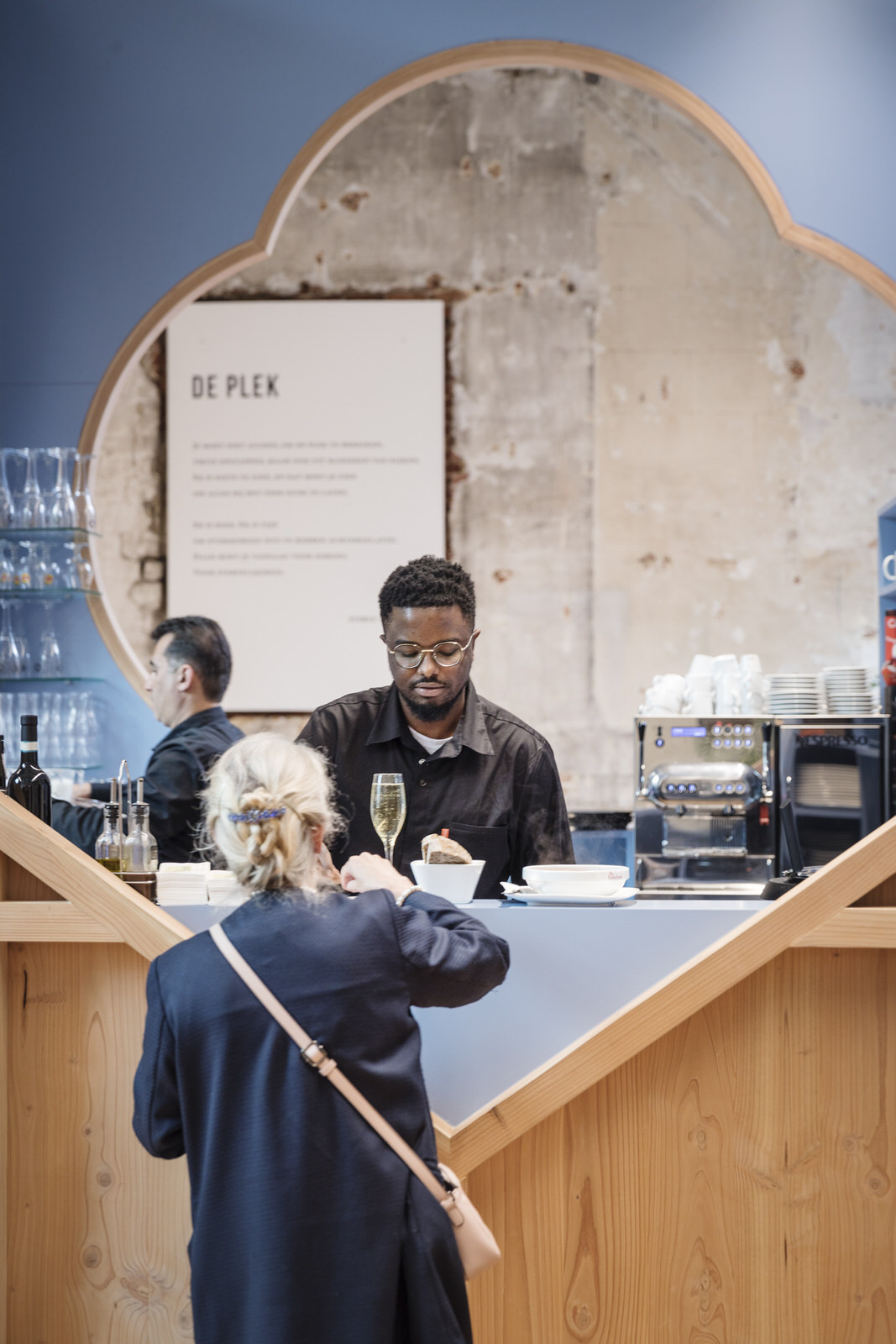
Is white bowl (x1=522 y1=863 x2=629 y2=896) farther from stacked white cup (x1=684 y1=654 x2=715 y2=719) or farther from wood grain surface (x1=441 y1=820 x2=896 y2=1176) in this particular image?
stacked white cup (x1=684 y1=654 x2=715 y2=719)

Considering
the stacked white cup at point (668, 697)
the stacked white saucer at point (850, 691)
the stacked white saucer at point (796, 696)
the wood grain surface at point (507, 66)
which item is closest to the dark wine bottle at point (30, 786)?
the wood grain surface at point (507, 66)

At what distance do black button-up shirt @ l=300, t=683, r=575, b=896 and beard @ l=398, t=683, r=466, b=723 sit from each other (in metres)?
0.04

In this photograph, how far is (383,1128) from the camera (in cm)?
148

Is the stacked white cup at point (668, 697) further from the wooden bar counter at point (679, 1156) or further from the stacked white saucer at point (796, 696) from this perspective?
the wooden bar counter at point (679, 1156)

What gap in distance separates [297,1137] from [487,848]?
3.73 ft

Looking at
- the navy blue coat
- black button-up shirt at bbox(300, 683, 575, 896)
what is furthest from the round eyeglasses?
the navy blue coat

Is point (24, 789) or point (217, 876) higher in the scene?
point (24, 789)

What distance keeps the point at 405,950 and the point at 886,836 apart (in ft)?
2.75

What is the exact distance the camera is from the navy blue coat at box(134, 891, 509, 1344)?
1.45 meters

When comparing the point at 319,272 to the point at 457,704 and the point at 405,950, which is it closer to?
the point at 457,704

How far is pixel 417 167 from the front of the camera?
5715 millimetres

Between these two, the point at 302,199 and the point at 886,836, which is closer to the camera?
the point at 886,836

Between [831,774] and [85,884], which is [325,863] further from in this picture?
[831,774]

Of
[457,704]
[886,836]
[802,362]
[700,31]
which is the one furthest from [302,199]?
[886,836]
